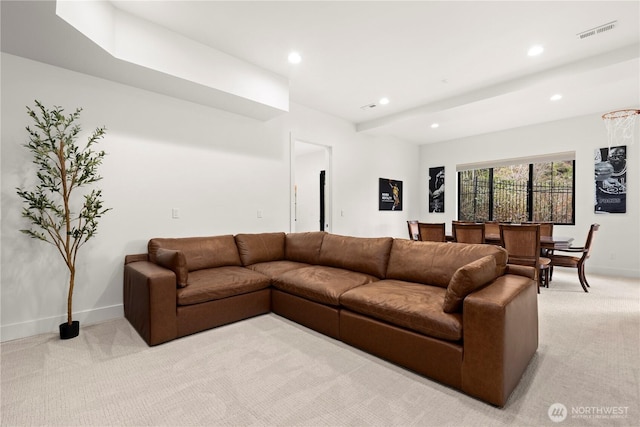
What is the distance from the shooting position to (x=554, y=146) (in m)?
5.78

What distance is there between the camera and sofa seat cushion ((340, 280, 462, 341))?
6.30 feet

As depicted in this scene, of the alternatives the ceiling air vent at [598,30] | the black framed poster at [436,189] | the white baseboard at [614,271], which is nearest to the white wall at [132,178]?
the ceiling air vent at [598,30]

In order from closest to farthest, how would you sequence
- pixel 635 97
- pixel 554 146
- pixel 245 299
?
pixel 245 299 < pixel 635 97 < pixel 554 146

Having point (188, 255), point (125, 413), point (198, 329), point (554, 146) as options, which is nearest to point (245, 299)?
point (198, 329)

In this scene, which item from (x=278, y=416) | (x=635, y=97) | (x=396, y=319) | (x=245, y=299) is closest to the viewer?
(x=278, y=416)

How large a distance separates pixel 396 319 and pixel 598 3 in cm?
328

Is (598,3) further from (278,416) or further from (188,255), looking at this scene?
(188,255)

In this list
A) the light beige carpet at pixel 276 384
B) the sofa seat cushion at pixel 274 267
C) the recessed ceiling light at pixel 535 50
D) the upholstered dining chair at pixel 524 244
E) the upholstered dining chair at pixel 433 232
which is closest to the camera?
the light beige carpet at pixel 276 384

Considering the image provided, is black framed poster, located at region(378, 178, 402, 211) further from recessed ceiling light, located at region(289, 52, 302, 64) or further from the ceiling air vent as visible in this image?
the ceiling air vent

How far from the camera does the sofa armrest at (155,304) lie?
2.51 meters

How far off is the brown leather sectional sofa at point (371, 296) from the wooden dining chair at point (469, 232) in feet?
6.28

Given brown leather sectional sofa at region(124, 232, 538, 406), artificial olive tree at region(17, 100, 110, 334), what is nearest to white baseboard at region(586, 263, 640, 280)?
brown leather sectional sofa at region(124, 232, 538, 406)

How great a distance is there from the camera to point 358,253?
3.34 meters

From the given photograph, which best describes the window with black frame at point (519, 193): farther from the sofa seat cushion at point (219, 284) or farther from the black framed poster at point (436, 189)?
the sofa seat cushion at point (219, 284)
